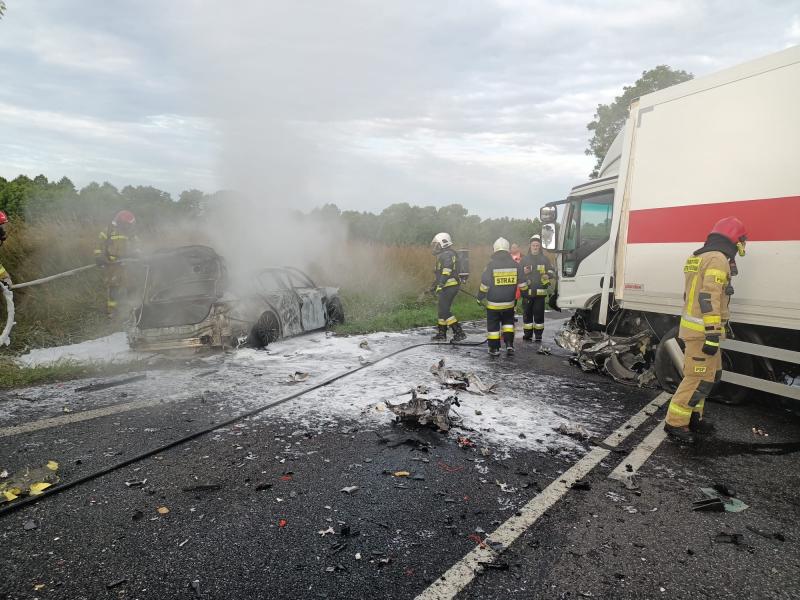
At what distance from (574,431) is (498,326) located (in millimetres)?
3497

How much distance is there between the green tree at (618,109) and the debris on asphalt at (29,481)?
90.5 ft

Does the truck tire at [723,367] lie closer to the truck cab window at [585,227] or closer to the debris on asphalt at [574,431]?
the debris on asphalt at [574,431]

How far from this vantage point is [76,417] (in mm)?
4355

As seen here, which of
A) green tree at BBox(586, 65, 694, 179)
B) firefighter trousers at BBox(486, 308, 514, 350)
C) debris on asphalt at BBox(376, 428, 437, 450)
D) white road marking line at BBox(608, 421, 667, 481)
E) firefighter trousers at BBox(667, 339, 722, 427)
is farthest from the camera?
green tree at BBox(586, 65, 694, 179)

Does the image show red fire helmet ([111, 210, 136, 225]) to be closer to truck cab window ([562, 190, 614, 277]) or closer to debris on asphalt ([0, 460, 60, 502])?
debris on asphalt ([0, 460, 60, 502])

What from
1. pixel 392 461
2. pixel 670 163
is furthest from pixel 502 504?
pixel 670 163

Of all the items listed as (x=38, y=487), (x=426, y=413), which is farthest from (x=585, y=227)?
(x=38, y=487)

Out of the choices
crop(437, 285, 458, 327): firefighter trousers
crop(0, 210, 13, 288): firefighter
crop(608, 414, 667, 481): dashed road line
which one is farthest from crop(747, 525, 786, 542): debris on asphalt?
crop(0, 210, 13, 288): firefighter

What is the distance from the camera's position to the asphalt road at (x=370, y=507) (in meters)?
2.22

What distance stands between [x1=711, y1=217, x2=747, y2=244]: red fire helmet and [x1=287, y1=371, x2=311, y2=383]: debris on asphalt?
4601mm

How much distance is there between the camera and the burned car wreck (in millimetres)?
6336

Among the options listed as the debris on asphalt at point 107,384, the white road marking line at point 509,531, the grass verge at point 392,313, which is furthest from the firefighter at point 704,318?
the grass verge at point 392,313

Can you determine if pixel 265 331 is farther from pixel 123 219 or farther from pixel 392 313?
pixel 392 313

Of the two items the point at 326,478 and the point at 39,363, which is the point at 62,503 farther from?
the point at 39,363
